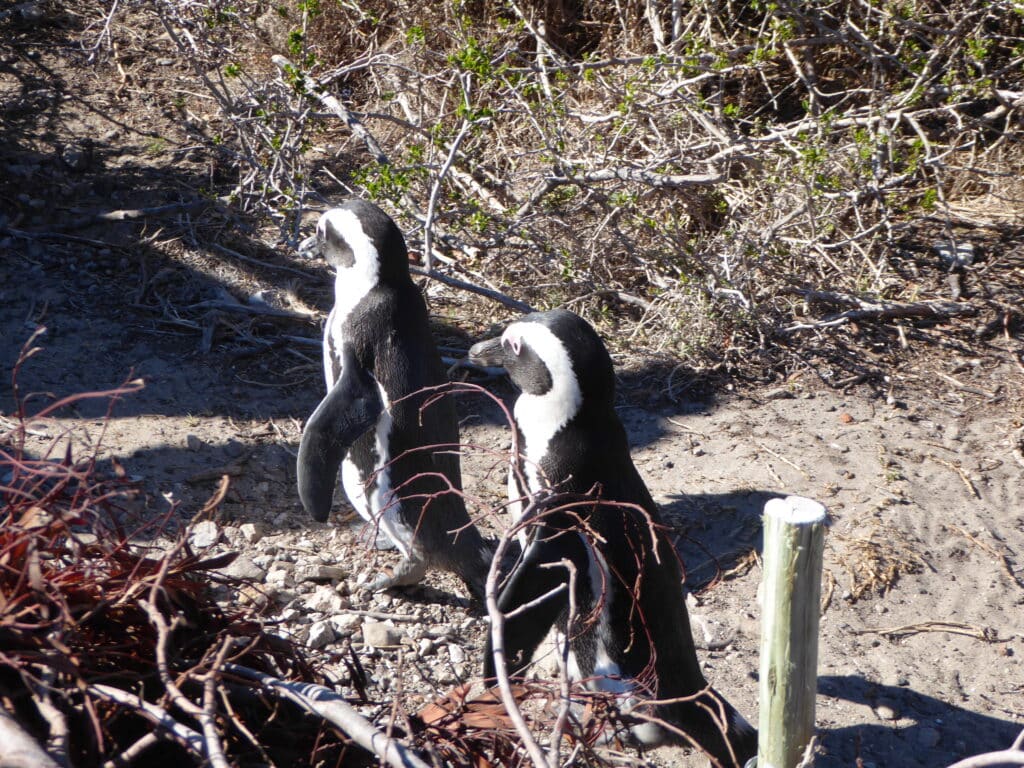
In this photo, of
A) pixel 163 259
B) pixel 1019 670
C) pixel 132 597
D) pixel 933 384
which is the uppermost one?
pixel 132 597

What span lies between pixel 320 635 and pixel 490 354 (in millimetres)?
894

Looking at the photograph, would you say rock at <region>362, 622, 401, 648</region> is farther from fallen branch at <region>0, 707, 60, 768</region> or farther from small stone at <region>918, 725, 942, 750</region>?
fallen branch at <region>0, 707, 60, 768</region>

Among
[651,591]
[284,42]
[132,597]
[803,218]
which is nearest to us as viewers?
[132,597]

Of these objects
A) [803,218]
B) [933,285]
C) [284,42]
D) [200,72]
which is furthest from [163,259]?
A: [933,285]

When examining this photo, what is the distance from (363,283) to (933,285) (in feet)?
10.2

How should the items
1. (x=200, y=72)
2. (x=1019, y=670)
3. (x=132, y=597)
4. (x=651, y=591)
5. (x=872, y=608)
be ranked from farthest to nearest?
(x=200, y=72), (x=872, y=608), (x=1019, y=670), (x=651, y=591), (x=132, y=597)

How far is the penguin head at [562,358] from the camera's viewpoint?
2348mm

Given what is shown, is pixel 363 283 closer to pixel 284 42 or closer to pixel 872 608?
pixel 872 608

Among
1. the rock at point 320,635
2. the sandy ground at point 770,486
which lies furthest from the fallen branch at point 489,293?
the rock at point 320,635

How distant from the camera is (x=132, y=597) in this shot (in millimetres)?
1273

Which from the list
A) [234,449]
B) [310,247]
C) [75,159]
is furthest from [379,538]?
[75,159]

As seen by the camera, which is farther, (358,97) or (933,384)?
(358,97)

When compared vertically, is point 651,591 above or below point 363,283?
below

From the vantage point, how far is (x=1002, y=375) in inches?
167
